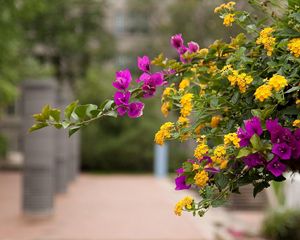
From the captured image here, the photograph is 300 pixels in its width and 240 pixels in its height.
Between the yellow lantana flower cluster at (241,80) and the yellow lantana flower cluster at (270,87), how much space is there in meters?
0.17

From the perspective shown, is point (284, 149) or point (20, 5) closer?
point (284, 149)

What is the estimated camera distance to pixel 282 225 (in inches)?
369

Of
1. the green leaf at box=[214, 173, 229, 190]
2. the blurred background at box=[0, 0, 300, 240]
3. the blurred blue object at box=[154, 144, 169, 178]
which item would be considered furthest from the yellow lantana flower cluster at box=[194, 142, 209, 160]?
the blurred blue object at box=[154, 144, 169, 178]

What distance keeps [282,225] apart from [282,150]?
286 inches

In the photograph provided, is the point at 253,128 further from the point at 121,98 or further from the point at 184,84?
the point at 184,84

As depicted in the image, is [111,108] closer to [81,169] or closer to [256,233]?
[256,233]

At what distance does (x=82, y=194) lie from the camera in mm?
18938

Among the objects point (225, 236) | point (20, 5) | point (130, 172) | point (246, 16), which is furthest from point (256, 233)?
point (130, 172)

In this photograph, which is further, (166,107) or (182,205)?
(166,107)

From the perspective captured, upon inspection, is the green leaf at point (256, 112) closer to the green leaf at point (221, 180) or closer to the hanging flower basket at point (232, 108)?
the hanging flower basket at point (232, 108)

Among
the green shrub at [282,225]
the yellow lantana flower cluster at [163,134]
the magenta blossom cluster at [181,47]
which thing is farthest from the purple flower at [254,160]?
the green shrub at [282,225]

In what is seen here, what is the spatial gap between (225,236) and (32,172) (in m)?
5.51

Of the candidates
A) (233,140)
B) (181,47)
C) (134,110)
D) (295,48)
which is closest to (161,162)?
(181,47)

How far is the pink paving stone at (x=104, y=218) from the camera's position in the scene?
11.5 meters
